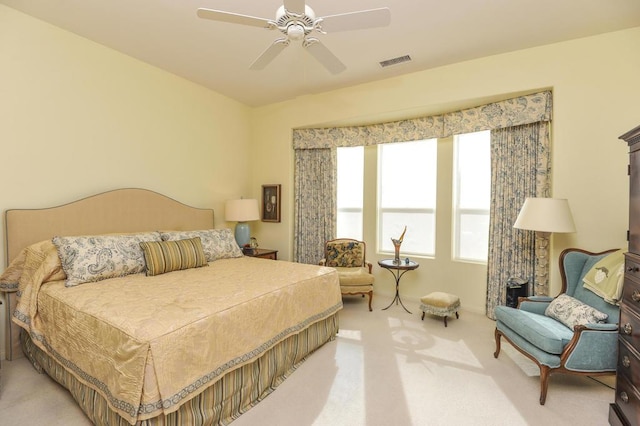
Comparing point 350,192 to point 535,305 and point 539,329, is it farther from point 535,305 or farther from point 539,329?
point 539,329

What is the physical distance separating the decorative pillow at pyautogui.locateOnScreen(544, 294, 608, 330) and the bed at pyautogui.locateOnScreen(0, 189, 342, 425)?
6.22 ft

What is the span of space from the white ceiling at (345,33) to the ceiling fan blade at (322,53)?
52 centimetres

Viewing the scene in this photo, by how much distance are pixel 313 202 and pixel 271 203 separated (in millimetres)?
717

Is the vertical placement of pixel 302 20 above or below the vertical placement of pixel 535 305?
above

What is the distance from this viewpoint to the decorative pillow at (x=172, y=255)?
283cm

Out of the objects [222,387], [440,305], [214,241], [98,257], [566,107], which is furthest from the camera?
[214,241]

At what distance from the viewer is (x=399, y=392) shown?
2291mm

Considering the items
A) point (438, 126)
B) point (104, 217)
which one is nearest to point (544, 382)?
point (438, 126)

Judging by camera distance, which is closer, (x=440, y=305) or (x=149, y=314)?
(x=149, y=314)

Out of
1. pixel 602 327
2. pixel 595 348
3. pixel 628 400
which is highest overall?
pixel 602 327

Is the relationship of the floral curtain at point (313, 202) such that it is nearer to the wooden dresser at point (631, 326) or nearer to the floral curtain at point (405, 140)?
the floral curtain at point (405, 140)

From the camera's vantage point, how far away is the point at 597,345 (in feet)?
6.99

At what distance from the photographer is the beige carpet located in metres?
2.00

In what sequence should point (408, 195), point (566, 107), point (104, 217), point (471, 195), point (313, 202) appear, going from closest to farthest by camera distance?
1. point (566, 107)
2. point (104, 217)
3. point (471, 195)
4. point (408, 195)
5. point (313, 202)
